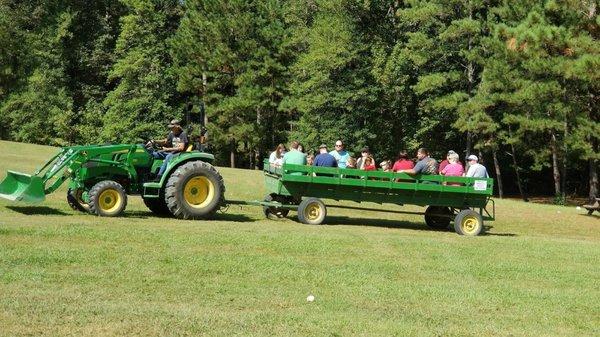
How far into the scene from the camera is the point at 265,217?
55.3 feet

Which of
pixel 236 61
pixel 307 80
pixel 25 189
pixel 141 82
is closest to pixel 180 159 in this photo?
pixel 25 189

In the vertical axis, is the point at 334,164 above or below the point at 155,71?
below

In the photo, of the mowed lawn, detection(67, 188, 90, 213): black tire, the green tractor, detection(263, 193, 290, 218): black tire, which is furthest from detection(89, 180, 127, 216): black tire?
detection(263, 193, 290, 218): black tire

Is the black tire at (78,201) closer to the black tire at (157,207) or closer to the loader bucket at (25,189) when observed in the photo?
the loader bucket at (25,189)

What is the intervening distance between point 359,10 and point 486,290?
36840mm

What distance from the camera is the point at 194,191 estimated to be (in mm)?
14391

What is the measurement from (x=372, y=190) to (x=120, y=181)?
211 inches

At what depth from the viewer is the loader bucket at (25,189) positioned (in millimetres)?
12969

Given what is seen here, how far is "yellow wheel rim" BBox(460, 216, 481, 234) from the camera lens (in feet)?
52.9

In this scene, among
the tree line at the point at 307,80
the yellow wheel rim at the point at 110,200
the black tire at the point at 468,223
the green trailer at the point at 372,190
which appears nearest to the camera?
the yellow wheel rim at the point at 110,200

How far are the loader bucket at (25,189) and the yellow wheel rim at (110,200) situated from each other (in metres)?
1.03

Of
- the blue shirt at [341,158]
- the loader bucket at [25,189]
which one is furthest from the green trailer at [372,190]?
the loader bucket at [25,189]

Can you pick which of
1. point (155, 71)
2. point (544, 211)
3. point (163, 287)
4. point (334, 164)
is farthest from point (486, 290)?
point (155, 71)

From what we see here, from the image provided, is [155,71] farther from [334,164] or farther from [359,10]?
[334,164]
